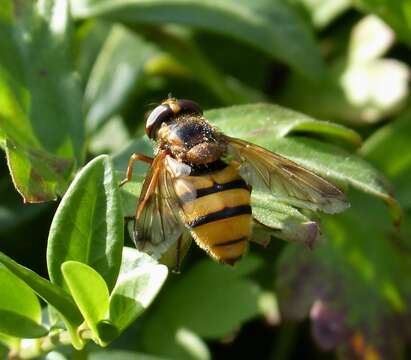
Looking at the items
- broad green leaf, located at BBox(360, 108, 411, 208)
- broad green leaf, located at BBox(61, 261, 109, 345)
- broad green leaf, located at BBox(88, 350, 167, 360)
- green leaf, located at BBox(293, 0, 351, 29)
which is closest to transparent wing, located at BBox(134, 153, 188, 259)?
broad green leaf, located at BBox(61, 261, 109, 345)

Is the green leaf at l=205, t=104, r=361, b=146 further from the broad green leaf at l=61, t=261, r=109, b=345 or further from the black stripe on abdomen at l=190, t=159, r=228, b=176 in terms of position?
the broad green leaf at l=61, t=261, r=109, b=345

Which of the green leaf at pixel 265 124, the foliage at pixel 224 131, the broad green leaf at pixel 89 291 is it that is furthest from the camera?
the green leaf at pixel 265 124

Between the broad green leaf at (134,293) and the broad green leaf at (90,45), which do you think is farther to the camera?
the broad green leaf at (90,45)

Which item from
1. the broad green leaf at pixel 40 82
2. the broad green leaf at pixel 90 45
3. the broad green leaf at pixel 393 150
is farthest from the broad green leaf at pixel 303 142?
the broad green leaf at pixel 90 45

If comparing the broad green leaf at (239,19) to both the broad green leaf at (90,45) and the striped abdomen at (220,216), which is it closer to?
the broad green leaf at (90,45)

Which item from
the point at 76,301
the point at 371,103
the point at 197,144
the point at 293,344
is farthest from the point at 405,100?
the point at 76,301

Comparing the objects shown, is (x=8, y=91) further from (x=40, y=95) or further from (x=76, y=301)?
(x=76, y=301)
